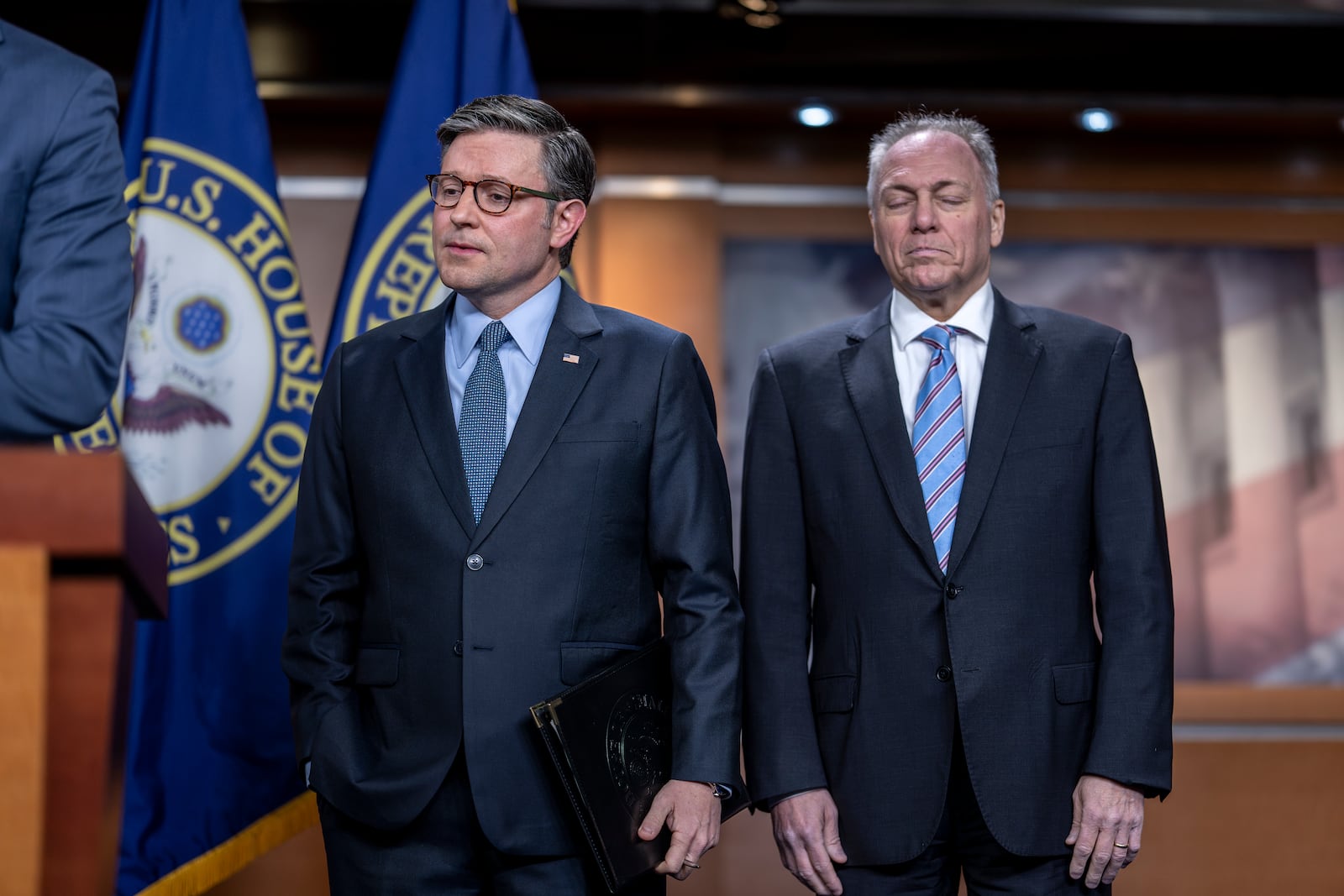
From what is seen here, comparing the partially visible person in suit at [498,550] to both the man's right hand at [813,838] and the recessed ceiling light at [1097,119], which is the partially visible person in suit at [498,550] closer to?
the man's right hand at [813,838]

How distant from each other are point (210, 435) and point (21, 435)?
1355 millimetres

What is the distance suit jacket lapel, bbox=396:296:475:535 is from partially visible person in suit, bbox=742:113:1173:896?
19.3 inches

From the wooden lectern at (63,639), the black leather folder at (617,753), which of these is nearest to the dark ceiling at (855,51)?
the black leather folder at (617,753)

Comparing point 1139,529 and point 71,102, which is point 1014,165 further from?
point 71,102

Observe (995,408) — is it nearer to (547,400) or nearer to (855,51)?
(547,400)

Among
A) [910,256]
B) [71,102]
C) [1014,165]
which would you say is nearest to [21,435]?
[71,102]

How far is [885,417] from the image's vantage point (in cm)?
227

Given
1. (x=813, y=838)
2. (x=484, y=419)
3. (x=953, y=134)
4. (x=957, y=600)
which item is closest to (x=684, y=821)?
(x=813, y=838)

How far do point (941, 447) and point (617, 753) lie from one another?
2.37ft

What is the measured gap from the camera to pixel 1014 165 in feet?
15.1

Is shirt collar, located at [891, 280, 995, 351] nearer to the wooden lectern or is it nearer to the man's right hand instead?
the man's right hand

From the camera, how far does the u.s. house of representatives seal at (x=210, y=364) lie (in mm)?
2965

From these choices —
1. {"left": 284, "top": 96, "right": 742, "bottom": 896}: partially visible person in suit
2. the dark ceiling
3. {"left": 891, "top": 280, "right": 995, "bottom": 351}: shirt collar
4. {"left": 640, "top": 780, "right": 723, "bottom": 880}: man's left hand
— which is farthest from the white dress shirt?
the dark ceiling

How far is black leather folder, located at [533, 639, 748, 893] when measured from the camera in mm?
1869
